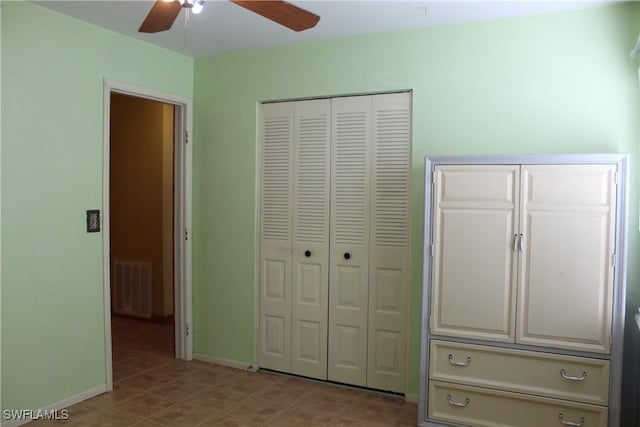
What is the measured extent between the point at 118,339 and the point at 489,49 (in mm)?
3962

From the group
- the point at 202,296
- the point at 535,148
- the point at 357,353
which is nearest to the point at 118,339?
the point at 202,296

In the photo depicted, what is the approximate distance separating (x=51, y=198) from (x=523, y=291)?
109 inches

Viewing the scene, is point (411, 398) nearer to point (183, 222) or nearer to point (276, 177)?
point (276, 177)

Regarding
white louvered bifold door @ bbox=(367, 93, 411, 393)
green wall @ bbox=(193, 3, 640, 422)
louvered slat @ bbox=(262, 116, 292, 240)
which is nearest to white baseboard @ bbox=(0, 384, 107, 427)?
green wall @ bbox=(193, 3, 640, 422)

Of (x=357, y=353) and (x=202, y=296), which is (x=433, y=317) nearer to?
(x=357, y=353)

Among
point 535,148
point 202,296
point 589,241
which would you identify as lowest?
point 202,296

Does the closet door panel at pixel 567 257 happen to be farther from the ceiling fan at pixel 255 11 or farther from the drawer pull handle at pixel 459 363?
the ceiling fan at pixel 255 11

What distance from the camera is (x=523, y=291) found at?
2738 millimetres

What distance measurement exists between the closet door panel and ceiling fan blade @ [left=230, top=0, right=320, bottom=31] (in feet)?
4.49

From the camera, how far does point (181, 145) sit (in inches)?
162

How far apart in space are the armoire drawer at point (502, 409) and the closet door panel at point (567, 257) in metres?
0.32

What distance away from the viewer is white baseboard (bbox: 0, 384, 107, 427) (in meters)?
2.94

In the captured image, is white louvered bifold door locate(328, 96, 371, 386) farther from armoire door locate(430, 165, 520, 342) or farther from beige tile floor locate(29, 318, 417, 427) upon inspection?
armoire door locate(430, 165, 520, 342)

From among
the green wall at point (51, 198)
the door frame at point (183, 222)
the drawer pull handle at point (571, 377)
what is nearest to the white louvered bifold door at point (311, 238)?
the door frame at point (183, 222)
